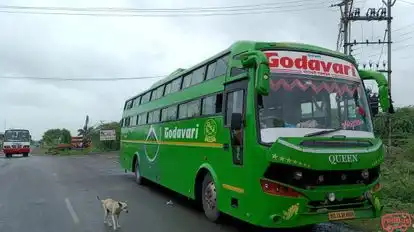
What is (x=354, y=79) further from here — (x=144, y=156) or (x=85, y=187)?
(x=85, y=187)

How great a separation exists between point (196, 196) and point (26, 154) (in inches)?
1516

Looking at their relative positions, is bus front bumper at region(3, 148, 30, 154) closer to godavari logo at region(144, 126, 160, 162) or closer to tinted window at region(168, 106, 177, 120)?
godavari logo at region(144, 126, 160, 162)

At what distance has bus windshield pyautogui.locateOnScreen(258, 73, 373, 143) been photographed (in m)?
7.34

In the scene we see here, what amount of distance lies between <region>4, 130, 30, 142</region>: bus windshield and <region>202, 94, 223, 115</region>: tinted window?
37.7 meters

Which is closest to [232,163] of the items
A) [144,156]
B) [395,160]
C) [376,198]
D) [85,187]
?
[376,198]

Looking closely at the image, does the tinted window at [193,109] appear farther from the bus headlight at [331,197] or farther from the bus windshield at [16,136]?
the bus windshield at [16,136]

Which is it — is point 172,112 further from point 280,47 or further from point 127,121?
point 127,121

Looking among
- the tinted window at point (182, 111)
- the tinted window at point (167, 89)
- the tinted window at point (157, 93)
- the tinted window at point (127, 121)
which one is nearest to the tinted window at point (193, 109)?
the tinted window at point (182, 111)

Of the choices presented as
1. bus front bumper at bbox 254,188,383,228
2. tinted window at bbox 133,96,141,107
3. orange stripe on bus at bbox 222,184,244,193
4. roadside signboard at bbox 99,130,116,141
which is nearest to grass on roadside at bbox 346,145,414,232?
bus front bumper at bbox 254,188,383,228

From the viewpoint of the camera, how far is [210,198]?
9398 millimetres

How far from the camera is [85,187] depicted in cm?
1571

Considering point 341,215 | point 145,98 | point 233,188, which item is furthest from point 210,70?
point 145,98

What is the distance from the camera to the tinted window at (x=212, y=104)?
908 centimetres

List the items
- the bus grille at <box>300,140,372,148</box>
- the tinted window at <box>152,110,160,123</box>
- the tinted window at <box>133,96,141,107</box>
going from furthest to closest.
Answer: the tinted window at <box>133,96,141,107</box>, the tinted window at <box>152,110,160,123</box>, the bus grille at <box>300,140,372,148</box>
